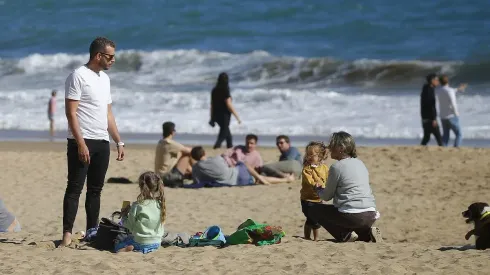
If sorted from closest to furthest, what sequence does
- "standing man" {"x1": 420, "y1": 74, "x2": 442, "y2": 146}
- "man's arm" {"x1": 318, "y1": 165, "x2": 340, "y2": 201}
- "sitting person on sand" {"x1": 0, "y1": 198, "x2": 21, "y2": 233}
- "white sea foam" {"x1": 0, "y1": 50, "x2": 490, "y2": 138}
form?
1. "man's arm" {"x1": 318, "y1": 165, "x2": 340, "y2": 201}
2. "sitting person on sand" {"x1": 0, "y1": 198, "x2": 21, "y2": 233}
3. "standing man" {"x1": 420, "y1": 74, "x2": 442, "y2": 146}
4. "white sea foam" {"x1": 0, "y1": 50, "x2": 490, "y2": 138}

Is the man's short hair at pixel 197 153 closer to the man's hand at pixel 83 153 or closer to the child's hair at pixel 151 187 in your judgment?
the child's hair at pixel 151 187

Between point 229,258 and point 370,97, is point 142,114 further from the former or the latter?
point 229,258

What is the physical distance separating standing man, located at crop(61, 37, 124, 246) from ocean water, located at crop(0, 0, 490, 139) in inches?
492

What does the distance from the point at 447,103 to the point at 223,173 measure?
4.99 m

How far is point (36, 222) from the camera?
9.91 m

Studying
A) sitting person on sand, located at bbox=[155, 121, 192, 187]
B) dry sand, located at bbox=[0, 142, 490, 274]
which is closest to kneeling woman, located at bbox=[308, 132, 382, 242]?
dry sand, located at bbox=[0, 142, 490, 274]

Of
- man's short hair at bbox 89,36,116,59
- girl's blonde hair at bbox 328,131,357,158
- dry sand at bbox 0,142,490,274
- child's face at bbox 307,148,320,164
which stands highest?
man's short hair at bbox 89,36,116,59

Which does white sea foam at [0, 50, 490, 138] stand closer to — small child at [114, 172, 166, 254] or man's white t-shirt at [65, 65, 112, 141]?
small child at [114, 172, 166, 254]

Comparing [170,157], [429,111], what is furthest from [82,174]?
[429,111]

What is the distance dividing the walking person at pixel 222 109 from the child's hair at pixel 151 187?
28.3ft

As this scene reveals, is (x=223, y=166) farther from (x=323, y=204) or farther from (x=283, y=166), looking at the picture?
(x=323, y=204)

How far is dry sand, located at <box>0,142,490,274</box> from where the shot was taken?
7129mm

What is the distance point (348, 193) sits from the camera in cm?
800

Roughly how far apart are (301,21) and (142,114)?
49.2 ft
